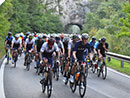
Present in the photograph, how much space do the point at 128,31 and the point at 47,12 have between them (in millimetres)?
41267

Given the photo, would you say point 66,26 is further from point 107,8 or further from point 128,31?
point 128,31

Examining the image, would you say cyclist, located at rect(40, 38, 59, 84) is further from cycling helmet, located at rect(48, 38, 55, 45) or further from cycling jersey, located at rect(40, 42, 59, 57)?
cycling helmet, located at rect(48, 38, 55, 45)

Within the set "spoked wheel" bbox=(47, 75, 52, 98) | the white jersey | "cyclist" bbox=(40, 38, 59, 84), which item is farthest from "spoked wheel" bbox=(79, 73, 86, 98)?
the white jersey

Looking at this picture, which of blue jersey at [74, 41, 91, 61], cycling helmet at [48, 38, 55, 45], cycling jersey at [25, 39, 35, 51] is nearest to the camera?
cycling helmet at [48, 38, 55, 45]

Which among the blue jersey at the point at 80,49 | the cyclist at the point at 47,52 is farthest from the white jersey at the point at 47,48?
the blue jersey at the point at 80,49

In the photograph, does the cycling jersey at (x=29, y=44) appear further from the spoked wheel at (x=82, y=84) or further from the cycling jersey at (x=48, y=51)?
the spoked wheel at (x=82, y=84)

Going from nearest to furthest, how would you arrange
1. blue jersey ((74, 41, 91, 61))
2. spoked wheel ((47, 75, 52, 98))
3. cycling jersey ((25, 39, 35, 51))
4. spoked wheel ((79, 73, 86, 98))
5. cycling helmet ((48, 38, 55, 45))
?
spoked wheel ((47, 75, 52, 98)) → spoked wheel ((79, 73, 86, 98)) → cycling helmet ((48, 38, 55, 45)) → blue jersey ((74, 41, 91, 61)) → cycling jersey ((25, 39, 35, 51))

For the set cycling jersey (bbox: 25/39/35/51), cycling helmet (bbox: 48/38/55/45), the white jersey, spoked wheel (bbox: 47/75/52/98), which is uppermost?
cycling helmet (bbox: 48/38/55/45)

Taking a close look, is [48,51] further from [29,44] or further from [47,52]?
[29,44]

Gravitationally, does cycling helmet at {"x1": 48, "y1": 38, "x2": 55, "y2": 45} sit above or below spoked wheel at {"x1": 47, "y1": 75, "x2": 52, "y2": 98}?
above

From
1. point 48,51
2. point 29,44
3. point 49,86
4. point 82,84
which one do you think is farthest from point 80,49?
point 29,44

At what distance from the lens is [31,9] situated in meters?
59.7

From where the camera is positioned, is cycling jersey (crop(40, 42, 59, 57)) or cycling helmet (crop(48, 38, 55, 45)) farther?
cycling jersey (crop(40, 42, 59, 57))

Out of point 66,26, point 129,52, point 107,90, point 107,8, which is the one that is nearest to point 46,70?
point 107,90
